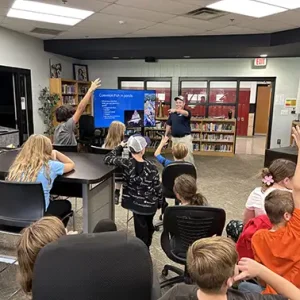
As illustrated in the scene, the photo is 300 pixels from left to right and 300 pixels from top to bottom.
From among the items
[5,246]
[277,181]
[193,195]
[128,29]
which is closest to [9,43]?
[128,29]

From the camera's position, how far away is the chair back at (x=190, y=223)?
1.90m

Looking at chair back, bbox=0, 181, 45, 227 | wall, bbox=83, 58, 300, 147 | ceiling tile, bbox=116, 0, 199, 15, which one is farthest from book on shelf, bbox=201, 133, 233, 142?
chair back, bbox=0, 181, 45, 227

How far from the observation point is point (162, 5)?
3902mm

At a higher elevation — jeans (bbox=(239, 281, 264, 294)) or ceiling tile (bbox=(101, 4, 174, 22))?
ceiling tile (bbox=(101, 4, 174, 22))

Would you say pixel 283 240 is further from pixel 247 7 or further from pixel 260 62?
pixel 260 62

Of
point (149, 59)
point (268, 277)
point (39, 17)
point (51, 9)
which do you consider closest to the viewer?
point (268, 277)

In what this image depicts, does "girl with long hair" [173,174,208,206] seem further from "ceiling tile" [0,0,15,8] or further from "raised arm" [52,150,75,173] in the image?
"ceiling tile" [0,0,15,8]

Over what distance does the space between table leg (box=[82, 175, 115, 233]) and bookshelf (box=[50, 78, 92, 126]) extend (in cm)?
473

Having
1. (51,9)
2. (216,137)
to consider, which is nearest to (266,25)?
(51,9)

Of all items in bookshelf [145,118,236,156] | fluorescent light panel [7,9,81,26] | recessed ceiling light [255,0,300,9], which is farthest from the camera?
bookshelf [145,118,236,156]

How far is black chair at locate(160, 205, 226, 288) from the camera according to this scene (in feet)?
6.24

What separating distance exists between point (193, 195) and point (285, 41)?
4.48m

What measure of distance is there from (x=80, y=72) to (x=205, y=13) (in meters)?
5.09

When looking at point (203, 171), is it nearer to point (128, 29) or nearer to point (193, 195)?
point (128, 29)
